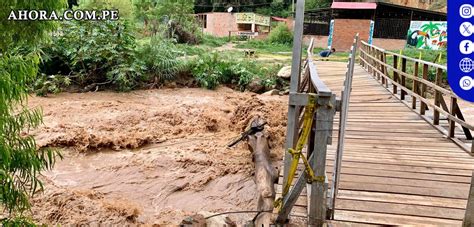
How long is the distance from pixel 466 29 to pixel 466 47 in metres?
0.08

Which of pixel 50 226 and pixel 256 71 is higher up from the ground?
pixel 256 71

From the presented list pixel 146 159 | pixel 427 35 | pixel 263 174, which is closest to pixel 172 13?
pixel 427 35

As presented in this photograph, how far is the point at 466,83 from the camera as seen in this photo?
169 centimetres

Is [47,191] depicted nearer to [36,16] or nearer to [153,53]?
[36,16]

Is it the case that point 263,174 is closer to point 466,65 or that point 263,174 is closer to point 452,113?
point 452,113

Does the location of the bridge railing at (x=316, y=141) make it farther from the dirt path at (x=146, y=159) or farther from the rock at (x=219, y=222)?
the dirt path at (x=146, y=159)

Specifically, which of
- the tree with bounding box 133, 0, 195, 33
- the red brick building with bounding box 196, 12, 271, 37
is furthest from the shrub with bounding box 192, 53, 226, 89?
the red brick building with bounding box 196, 12, 271, 37

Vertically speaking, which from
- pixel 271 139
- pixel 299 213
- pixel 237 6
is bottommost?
pixel 271 139

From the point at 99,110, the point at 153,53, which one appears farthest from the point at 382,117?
the point at 153,53

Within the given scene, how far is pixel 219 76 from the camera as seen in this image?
48.0 feet

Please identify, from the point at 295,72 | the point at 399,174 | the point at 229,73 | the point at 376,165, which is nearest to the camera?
the point at 295,72

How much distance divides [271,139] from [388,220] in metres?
4.85

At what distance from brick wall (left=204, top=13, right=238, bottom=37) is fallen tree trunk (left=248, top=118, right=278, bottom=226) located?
2874cm

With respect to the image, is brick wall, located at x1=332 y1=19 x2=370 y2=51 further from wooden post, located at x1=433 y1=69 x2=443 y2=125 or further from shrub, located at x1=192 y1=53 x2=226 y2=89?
wooden post, located at x1=433 y1=69 x2=443 y2=125
